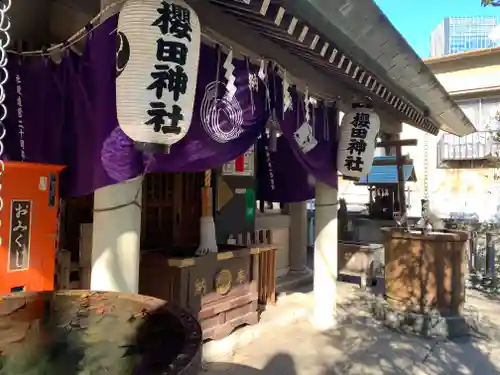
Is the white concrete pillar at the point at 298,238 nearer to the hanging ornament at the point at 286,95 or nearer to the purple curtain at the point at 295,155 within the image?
the purple curtain at the point at 295,155

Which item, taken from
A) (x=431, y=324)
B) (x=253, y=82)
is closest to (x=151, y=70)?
(x=253, y=82)

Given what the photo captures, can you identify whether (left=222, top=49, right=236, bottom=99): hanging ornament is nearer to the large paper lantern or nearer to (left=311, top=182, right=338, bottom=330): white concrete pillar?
the large paper lantern

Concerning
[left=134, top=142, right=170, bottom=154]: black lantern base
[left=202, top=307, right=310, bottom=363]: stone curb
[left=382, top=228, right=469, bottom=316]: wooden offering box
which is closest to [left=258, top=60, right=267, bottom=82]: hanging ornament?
[left=134, top=142, right=170, bottom=154]: black lantern base

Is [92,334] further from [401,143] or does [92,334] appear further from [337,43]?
[401,143]

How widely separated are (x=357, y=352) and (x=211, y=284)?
2.28 meters

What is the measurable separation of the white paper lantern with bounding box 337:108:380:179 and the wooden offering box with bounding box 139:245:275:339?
6.55 feet

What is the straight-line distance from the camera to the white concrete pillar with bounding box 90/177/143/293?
11.2 ft

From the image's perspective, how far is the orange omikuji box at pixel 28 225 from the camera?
3738 mm

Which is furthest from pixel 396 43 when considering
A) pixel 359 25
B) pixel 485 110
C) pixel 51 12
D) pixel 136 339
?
pixel 485 110

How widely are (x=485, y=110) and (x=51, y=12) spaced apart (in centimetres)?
1989

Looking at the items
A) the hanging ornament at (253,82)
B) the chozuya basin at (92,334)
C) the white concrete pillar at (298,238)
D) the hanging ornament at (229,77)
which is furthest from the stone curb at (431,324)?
the chozuya basin at (92,334)

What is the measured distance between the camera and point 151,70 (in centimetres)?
300

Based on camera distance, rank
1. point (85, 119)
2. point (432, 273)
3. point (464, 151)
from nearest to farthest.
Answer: point (85, 119)
point (432, 273)
point (464, 151)

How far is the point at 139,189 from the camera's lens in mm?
3582
